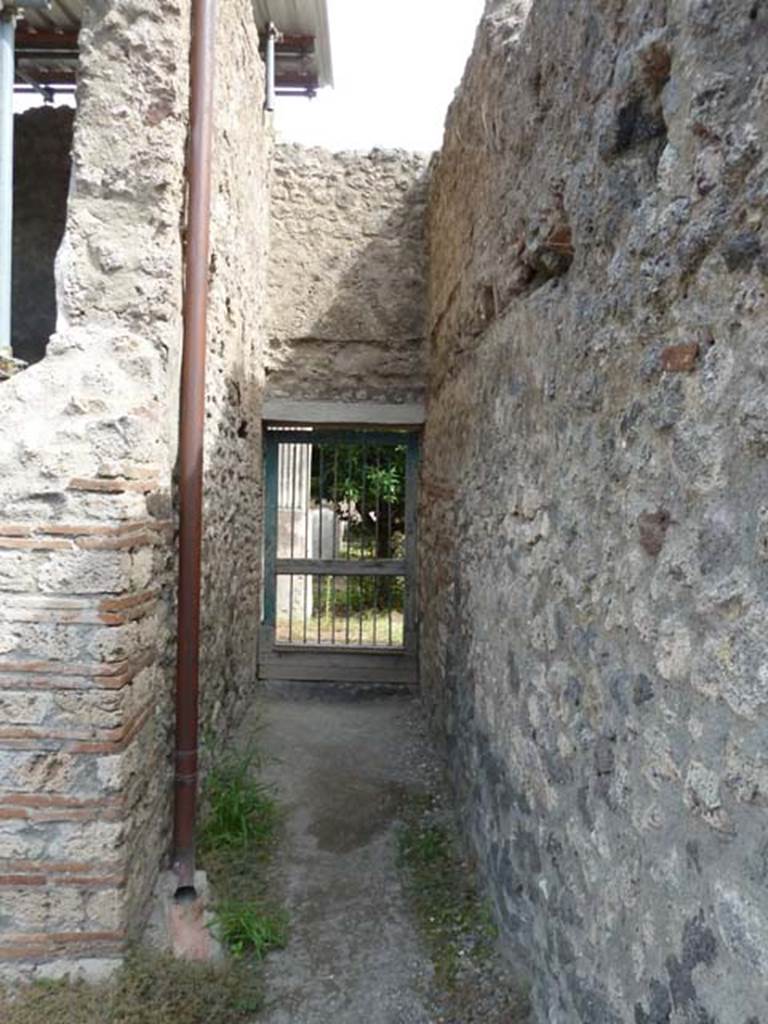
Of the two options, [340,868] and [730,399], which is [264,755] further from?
[730,399]

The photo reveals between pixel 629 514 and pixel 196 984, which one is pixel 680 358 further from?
pixel 196 984

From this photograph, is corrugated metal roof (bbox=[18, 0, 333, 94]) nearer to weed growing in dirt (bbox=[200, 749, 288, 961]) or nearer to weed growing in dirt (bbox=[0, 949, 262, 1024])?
weed growing in dirt (bbox=[200, 749, 288, 961])

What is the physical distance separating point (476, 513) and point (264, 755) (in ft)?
7.04

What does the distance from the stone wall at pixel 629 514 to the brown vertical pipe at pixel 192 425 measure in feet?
3.99

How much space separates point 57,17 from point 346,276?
113 inches

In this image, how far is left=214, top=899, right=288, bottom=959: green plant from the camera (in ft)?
8.64

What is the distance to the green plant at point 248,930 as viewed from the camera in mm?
2633

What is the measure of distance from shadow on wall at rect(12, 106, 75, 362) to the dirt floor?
9.85ft

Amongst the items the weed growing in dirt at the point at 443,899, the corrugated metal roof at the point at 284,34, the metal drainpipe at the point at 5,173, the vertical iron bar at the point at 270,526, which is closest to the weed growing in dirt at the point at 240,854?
the weed growing in dirt at the point at 443,899

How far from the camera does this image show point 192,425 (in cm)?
295

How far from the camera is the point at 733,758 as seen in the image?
→ 1175mm

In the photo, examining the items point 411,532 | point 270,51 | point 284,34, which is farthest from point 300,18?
point 411,532

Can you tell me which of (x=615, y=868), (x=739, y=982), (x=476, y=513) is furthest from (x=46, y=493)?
(x=739, y=982)

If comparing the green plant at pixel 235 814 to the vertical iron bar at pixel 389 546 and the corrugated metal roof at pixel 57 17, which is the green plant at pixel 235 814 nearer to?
the vertical iron bar at pixel 389 546
